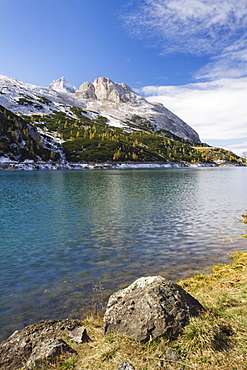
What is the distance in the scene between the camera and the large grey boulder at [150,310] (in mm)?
5848

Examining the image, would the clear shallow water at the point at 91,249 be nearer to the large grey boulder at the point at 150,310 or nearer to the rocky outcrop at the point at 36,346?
the rocky outcrop at the point at 36,346

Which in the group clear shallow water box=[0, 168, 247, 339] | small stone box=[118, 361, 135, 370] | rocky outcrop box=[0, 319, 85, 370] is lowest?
clear shallow water box=[0, 168, 247, 339]

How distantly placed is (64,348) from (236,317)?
457 cm

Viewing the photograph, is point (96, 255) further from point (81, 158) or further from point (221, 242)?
point (81, 158)

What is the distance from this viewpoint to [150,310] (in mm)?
6160

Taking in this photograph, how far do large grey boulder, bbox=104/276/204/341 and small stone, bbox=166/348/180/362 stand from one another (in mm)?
558

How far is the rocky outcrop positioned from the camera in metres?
5.61

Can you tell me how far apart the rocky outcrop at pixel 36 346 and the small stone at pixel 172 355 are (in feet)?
7.69

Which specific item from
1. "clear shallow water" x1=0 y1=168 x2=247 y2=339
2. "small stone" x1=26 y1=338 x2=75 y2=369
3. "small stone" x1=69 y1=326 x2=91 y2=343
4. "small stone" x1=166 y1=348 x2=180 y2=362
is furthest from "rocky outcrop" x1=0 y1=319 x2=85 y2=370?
"small stone" x1=166 y1=348 x2=180 y2=362

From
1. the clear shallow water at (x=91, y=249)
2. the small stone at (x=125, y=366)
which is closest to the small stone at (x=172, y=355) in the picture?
the small stone at (x=125, y=366)

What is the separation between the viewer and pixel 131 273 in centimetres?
1378

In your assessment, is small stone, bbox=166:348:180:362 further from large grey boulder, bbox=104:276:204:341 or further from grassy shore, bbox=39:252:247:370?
large grey boulder, bbox=104:276:204:341

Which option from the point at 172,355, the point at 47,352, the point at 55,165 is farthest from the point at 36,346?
the point at 55,165

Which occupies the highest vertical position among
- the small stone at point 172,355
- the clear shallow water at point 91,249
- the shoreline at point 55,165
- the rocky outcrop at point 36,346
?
the shoreline at point 55,165
